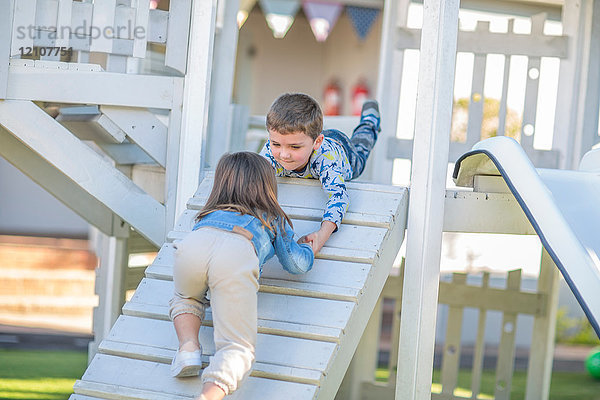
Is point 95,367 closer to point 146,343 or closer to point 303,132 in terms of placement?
point 146,343

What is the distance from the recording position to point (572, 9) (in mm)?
5113

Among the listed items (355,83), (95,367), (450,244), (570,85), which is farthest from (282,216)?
(355,83)

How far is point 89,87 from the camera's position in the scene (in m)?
3.86

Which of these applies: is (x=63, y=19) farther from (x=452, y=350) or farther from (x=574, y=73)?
(x=452, y=350)

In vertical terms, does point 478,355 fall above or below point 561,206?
below

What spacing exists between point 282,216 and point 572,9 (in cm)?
301

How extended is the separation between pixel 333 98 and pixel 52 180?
25.3 ft

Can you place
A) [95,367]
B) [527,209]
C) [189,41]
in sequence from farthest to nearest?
[189,41]
[527,209]
[95,367]

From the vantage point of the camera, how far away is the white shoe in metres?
2.78

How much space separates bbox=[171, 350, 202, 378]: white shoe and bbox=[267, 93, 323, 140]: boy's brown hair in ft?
3.24

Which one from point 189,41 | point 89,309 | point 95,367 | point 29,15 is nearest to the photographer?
point 95,367

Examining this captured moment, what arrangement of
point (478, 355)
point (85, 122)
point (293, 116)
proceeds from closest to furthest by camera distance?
point (293, 116) < point (85, 122) < point (478, 355)

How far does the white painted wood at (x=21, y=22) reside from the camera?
146 inches

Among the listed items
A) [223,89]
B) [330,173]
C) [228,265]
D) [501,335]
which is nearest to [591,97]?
[501,335]
